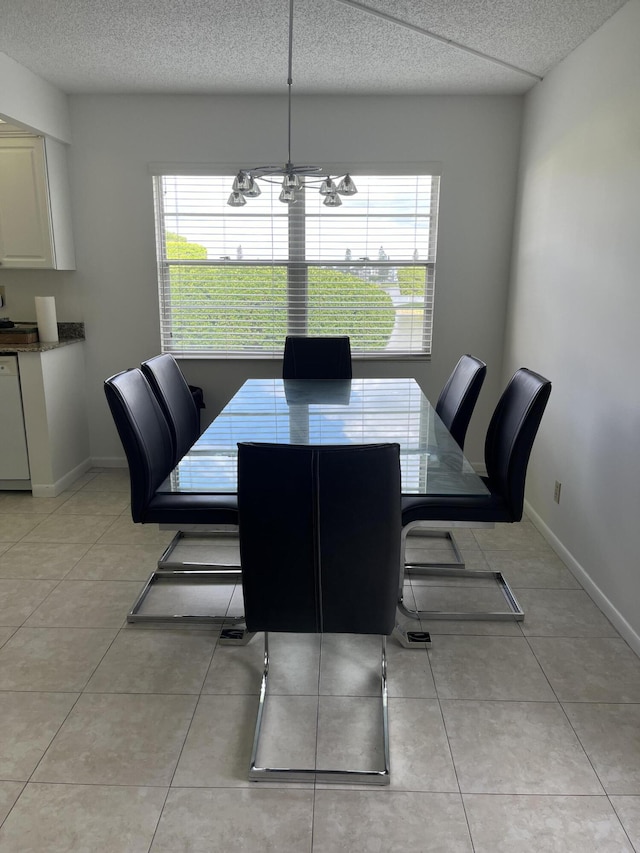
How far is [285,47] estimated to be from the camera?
10.2 ft

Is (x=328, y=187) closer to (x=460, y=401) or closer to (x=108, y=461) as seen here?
(x=460, y=401)

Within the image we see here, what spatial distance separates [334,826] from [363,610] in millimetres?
534

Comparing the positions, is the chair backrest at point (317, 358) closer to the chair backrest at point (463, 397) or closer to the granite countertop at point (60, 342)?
the chair backrest at point (463, 397)

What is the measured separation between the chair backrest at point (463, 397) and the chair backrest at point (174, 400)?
1.28 meters

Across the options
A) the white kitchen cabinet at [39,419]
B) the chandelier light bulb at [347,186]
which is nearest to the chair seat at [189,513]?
the chandelier light bulb at [347,186]

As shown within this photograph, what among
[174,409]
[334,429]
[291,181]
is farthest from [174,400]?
[291,181]

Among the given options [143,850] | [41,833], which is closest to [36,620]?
[41,833]

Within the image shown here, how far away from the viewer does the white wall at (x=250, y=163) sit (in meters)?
3.96

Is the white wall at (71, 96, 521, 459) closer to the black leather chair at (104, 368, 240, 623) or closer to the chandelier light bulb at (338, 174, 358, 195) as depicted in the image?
the chandelier light bulb at (338, 174, 358, 195)

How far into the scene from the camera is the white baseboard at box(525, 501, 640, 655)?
2.36 meters

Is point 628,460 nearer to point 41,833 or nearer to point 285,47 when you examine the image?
point 41,833

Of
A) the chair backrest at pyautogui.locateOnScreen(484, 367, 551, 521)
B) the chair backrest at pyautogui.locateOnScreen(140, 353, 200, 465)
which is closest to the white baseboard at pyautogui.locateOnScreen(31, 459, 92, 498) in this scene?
the chair backrest at pyautogui.locateOnScreen(140, 353, 200, 465)

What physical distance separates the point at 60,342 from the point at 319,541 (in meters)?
3.03

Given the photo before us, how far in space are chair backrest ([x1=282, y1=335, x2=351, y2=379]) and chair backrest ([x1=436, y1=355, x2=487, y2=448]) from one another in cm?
95
